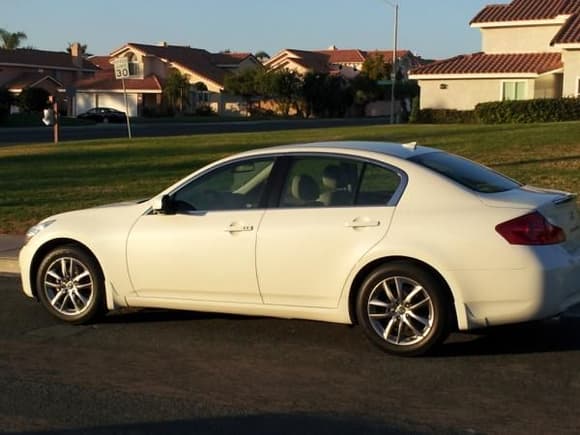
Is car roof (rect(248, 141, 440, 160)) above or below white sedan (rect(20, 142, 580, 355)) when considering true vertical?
above

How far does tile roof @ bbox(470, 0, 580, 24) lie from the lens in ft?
140

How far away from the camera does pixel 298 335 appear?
24.0 feet

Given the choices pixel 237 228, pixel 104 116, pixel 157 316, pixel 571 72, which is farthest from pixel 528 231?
pixel 104 116

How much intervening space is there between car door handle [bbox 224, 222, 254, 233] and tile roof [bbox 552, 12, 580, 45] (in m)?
33.4

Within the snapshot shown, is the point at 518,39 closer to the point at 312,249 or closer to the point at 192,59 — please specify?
the point at 312,249

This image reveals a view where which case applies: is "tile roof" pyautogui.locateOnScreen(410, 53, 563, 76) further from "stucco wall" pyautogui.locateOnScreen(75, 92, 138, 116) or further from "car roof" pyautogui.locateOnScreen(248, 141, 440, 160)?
"stucco wall" pyautogui.locateOnScreen(75, 92, 138, 116)

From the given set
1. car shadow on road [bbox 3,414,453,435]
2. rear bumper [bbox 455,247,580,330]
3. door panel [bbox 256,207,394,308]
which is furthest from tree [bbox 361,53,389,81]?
car shadow on road [bbox 3,414,453,435]

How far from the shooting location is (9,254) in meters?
10.6

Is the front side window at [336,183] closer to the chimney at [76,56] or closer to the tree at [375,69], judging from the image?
the tree at [375,69]

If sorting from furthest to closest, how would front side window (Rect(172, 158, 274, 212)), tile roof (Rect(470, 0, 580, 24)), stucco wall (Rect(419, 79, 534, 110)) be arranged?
stucco wall (Rect(419, 79, 534, 110)) → tile roof (Rect(470, 0, 580, 24)) → front side window (Rect(172, 158, 274, 212))

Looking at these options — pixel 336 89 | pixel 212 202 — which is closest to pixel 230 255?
pixel 212 202

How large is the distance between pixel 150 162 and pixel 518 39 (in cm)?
2813

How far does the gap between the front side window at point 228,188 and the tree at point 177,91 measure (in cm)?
7033

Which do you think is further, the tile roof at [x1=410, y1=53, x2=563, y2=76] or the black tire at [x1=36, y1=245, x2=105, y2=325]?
the tile roof at [x1=410, y1=53, x2=563, y2=76]
